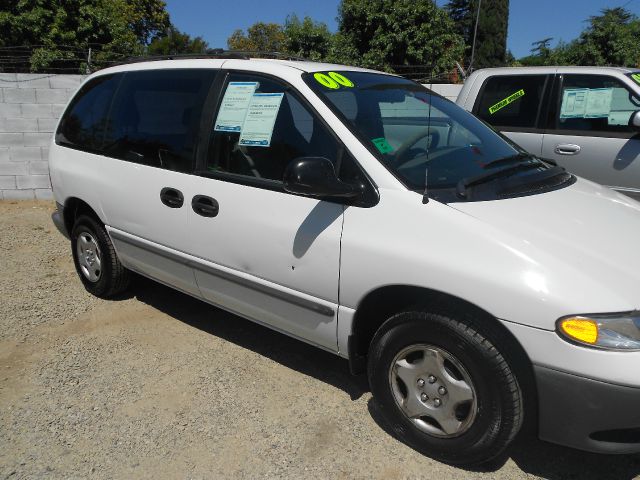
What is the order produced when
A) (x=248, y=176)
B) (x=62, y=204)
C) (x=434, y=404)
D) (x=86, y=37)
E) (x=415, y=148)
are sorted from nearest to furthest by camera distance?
(x=434, y=404)
(x=415, y=148)
(x=248, y=176)
(x=62, y=204)
(x=86, y=37)

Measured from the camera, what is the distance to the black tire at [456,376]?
7.01ft

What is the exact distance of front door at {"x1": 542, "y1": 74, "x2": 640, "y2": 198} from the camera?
16.1 ft

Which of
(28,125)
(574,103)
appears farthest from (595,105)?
(28,125)

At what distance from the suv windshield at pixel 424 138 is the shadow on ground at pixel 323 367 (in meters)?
1.23

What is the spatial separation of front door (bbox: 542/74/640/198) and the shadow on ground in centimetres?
321

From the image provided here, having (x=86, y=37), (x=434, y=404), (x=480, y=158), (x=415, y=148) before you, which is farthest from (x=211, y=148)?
(x=86, y=37)

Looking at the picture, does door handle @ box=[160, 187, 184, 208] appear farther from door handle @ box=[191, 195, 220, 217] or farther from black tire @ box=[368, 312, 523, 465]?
black tire @ box=[368, 312, 523, 465]

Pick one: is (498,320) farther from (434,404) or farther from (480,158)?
(480,158)

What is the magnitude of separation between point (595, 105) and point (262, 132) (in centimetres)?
380

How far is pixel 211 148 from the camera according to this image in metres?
3.08

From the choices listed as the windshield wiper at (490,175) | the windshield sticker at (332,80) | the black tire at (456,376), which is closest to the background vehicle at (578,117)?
the windshield wiper at (490,175)

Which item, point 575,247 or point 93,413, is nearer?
point 575,247

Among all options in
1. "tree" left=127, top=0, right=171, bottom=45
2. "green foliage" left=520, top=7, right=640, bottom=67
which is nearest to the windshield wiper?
"green foliage" left=520, top=7, right=640, bottom=67

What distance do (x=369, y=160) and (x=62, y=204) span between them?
284 centimetres
